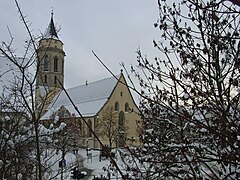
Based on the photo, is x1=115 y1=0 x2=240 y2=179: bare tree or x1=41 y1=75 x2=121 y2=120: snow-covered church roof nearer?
x1=115 y1=0 x2=240 y2=179: bare tree

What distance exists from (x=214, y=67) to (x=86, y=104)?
140 feet

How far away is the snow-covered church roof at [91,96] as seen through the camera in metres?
42.6

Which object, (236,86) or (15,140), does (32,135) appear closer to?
(15,140)

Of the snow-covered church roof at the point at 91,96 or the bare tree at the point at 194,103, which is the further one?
the snow-covered church roof at the point at 91,96

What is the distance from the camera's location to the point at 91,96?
46281 mm

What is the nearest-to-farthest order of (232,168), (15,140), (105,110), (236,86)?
(232,168) → (236,86) → (15,140) → (105,110)

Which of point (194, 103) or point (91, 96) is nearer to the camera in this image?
point (194, 103)

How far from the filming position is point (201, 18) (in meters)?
2.97

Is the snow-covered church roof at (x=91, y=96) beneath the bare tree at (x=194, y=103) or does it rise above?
above

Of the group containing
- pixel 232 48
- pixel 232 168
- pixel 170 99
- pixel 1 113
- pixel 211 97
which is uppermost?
pixel 1 113

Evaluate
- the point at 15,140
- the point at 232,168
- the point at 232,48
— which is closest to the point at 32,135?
the point at 15,140

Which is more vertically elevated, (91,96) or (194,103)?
(91,96)

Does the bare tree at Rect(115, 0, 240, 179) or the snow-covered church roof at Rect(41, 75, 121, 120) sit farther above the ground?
the snow-covered church roof at Rect(41, 75, 121, 120)

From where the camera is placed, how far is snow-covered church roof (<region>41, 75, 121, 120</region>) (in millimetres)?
42562
